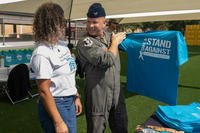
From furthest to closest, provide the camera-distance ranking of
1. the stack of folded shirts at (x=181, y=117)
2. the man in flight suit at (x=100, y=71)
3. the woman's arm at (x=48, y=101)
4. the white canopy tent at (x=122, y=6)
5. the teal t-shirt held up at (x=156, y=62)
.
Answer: the white canopy tent at (x=122, y=6), the teal t-shirt held up at (x=156, y=62), the stack of folded shirts at (x=181, y=117), the man in flight suit at (x=100, y=71), the woman's arm at (x=48, y=101)

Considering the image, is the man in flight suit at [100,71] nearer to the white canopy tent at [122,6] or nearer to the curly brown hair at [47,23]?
the curly brown hair at [47,23]

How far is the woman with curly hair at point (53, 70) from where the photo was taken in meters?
2.12

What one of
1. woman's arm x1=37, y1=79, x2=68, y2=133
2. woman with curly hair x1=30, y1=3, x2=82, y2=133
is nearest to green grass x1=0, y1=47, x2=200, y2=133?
woman with curly hair x1=30, y1=3, x2=82, y2=133

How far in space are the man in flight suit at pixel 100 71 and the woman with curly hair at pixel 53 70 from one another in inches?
17.8

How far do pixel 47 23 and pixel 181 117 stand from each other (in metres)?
2.00

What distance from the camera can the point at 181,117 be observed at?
3.47 m

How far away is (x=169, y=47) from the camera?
17.4 ft

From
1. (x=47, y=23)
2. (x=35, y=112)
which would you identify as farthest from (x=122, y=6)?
(x=47, y=23)

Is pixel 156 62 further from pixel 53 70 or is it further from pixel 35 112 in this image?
→ pixel 53 70

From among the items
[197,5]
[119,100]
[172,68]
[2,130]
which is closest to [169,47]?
[172,68]

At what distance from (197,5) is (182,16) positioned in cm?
284

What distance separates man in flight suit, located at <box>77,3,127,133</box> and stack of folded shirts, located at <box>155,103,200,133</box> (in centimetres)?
60

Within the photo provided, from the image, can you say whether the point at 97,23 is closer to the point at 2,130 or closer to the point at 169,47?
the point at 169,47

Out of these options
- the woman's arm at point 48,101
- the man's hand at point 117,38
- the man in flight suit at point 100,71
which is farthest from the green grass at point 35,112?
the woman's arm at point 48,101
